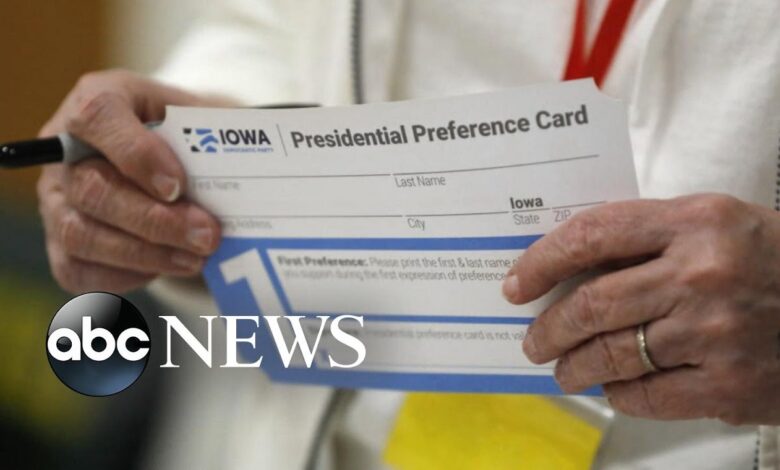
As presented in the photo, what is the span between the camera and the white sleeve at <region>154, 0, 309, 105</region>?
2.63 feet

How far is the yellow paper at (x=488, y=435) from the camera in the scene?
0.60m

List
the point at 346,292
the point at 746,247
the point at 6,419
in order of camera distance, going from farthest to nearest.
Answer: the point at 6,419 → the point at 346,292 → the point at 746,247

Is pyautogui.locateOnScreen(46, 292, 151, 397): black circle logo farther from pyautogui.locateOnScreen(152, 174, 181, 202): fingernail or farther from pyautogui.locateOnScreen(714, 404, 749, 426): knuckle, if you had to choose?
pyautogui.locateOnScreen(714, 404, 749, 426): knuckle

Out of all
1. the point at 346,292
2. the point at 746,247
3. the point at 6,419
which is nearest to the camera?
the point at 746,247

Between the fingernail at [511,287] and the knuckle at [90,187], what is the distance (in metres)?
0.29

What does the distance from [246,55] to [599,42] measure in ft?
1.22

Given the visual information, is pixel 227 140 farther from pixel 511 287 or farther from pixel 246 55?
pixel 246 55

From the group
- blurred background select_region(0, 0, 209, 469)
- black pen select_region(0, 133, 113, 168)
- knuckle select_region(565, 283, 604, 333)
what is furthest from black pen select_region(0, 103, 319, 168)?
knuckle select_region(565, 283, 604, 333)

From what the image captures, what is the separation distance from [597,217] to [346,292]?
0.18m

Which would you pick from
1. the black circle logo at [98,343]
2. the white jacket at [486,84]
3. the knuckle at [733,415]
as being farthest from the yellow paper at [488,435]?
the black circle logo at [98,343]

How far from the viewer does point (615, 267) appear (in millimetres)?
472

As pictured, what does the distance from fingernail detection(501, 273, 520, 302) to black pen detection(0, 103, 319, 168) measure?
0.17 m

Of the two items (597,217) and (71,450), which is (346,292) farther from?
(71,450)

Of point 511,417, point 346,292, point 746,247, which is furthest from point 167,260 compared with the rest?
point 746,247
